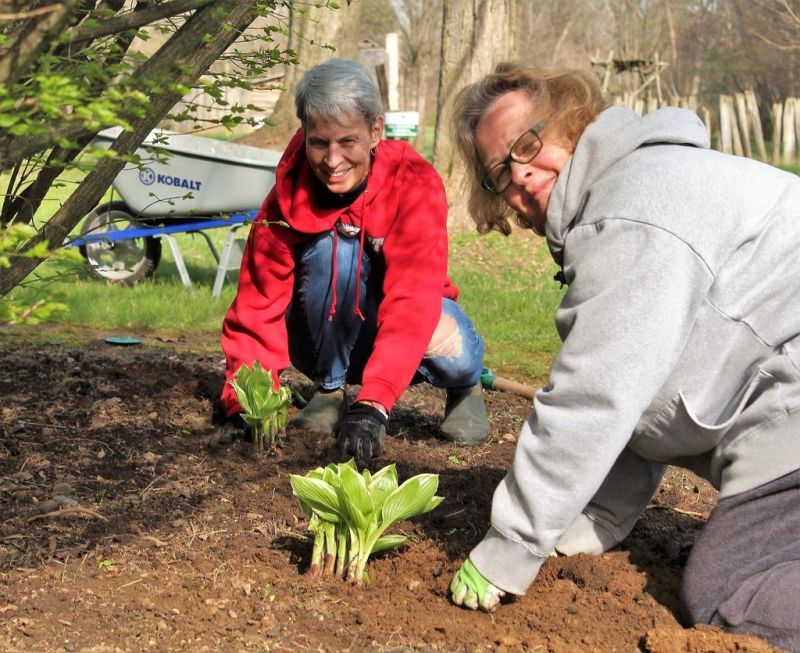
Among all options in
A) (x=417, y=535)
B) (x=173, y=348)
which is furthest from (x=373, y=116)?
(x=173, y=348)

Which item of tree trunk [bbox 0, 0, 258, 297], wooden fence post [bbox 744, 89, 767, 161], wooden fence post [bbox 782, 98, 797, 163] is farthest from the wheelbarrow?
wooden fence post [bbox 782, 98, 797, 163]

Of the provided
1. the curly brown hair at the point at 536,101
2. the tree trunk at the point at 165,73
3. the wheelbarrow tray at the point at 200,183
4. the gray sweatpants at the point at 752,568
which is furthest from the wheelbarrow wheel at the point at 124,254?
the gray sweatpants at the point at 752,568

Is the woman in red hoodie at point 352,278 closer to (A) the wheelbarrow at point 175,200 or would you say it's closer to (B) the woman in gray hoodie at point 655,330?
(B) the woman in gray hoodie at point 655,330

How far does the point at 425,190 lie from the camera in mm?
3537

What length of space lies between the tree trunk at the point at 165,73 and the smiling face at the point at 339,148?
20.5 inches

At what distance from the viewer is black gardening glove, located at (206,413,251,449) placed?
11.3 feet

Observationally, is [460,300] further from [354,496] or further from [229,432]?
[354,496]

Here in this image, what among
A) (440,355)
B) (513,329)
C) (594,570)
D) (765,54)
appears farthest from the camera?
(765,54)

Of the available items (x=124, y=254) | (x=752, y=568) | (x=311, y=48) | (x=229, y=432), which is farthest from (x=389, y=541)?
(x=311, y=48)

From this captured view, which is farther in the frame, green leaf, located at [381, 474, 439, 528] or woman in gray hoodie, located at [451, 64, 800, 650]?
green leaf, located at [381, 474, 439, 528]

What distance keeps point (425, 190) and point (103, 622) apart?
6.26ft

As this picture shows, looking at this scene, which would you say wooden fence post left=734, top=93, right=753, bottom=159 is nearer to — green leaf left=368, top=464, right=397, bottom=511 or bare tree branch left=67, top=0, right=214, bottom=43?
green leaf left=368, top=464, right=397, bottom=511

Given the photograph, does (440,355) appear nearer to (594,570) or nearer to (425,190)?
(425,190)

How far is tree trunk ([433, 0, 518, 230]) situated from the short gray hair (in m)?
6.15
